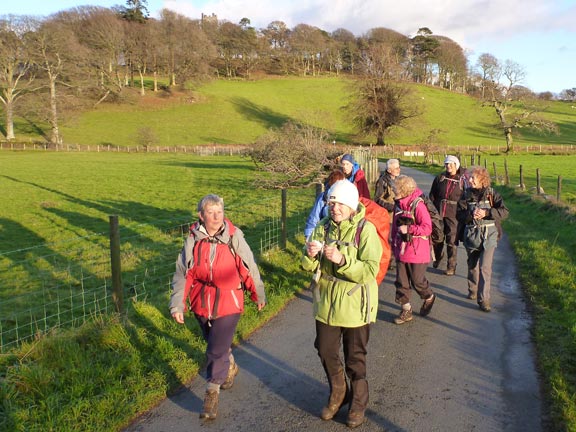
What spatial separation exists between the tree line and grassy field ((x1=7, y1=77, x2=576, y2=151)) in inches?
118

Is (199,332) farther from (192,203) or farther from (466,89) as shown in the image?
(466,89)

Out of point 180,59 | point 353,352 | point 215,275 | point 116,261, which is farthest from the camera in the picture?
point 180,59

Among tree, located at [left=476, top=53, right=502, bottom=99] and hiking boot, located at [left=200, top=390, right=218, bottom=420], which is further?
tree, located at [left=476, top=53, right=502, bottom=99]

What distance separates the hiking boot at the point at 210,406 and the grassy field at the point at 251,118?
4807 centimetres

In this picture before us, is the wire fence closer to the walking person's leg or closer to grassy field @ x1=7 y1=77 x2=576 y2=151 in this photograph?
the walking person's leg

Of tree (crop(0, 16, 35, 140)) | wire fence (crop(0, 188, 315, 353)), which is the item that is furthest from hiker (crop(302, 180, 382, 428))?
tree (crop(0, 16, 35, 140))

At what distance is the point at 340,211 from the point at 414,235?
2.71m

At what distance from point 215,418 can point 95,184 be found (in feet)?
71.4

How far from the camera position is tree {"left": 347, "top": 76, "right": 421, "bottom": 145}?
187 feet

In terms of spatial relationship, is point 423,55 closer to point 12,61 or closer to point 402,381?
point 12,61

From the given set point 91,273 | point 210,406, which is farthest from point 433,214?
point 91,273

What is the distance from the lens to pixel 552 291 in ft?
23.4

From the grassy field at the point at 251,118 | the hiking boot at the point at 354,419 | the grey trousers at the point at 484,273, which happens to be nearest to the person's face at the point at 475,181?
the grey trousers at the point at 484,273

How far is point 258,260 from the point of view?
8492 mm
